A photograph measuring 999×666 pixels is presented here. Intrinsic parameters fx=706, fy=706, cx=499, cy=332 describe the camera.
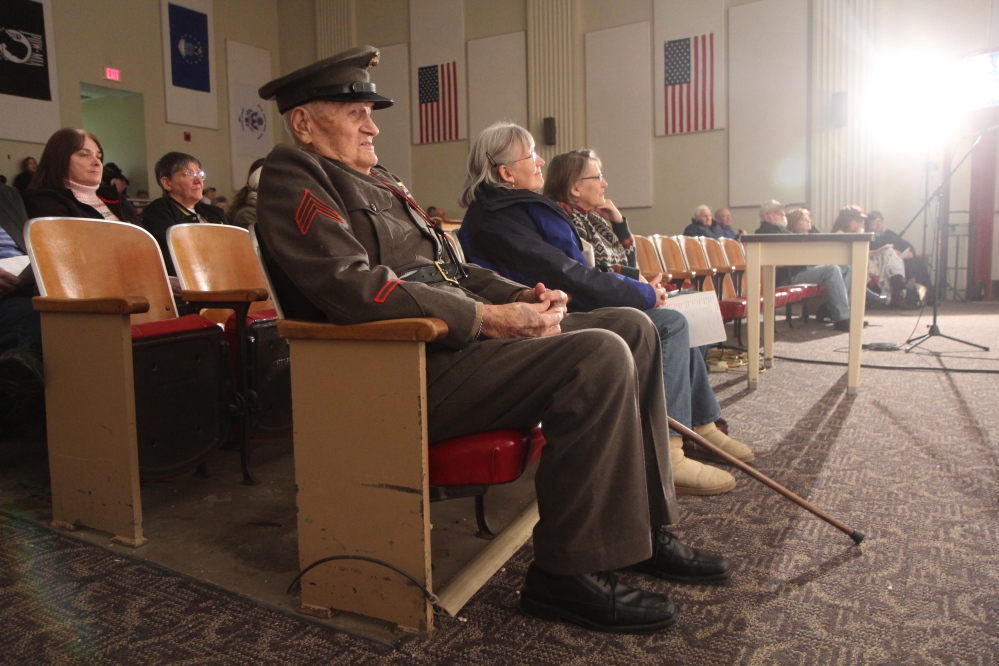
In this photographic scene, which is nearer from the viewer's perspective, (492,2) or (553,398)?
(553,398)

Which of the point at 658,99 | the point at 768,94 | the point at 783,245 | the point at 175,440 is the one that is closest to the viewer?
the point at 175,440

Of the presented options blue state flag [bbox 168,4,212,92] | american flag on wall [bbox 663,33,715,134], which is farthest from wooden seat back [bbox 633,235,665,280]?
blue state flag [bbox 168,4,212,92]

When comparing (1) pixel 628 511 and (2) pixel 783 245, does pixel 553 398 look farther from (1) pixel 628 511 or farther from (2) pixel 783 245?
(2) pixel 783 245

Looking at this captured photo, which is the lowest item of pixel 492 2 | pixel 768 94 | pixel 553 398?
pixel 553 398

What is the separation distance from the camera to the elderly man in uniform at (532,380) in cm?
129

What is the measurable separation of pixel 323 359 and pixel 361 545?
37cm

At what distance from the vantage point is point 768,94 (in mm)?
8523

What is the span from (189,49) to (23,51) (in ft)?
7.61

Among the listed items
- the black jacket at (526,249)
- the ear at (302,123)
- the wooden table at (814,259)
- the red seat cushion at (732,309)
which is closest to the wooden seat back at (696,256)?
the red seat cushion at (732,309)

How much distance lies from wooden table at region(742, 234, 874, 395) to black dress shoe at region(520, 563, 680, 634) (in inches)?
89.2

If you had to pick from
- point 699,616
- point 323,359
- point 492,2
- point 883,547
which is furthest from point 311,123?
point 492,2

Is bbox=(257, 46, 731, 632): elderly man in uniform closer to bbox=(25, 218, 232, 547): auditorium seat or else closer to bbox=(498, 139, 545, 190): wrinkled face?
Result: bbox=(25, 218, 232, 547): auditorium seat

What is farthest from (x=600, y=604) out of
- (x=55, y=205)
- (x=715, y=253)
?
(x=715, y=253)

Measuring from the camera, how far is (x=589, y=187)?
249cm
